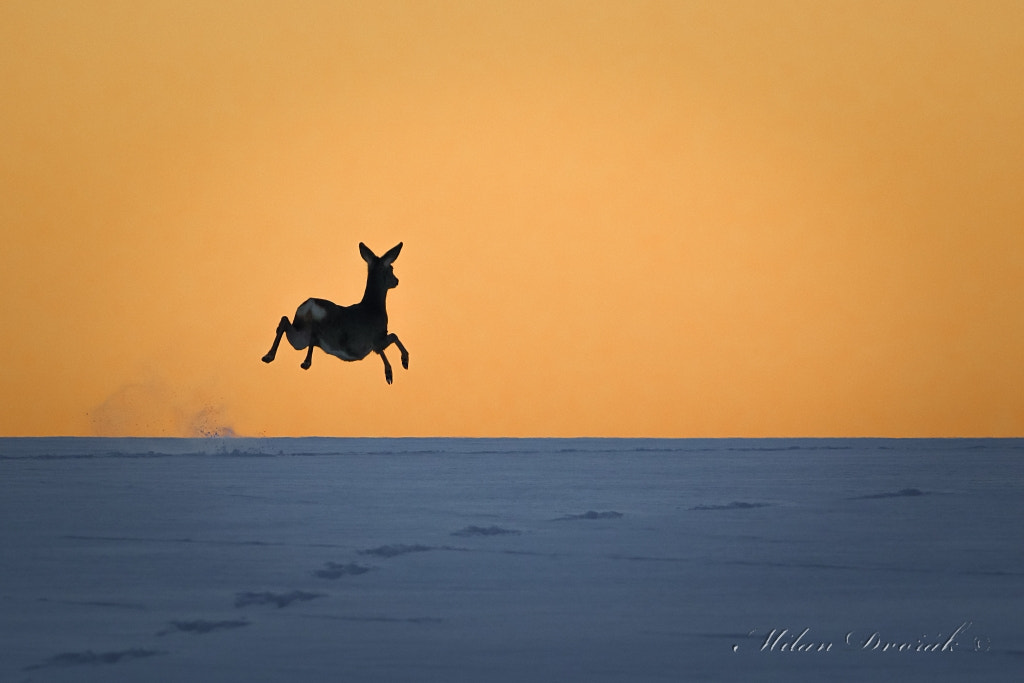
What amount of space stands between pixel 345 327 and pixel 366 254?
1436mm

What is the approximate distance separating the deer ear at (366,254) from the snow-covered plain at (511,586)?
3693mm

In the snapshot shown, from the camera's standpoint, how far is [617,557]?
15.9 metres

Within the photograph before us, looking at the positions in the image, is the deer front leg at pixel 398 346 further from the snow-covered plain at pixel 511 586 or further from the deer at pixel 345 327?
the snow-covered plain at pixel 511 586

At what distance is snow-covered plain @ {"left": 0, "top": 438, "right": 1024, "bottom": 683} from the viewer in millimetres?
10008

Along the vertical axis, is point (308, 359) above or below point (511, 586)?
above

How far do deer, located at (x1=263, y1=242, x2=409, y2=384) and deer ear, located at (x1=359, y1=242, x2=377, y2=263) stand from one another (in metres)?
0.19

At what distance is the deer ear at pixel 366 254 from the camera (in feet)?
60.5

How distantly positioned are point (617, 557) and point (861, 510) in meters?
8.14

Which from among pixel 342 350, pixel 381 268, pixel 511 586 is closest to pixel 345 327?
pixel 342 350

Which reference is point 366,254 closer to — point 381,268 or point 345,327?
point 381,268

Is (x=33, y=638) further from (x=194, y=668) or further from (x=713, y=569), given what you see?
(x=713, y=569)

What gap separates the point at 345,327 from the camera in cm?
1761

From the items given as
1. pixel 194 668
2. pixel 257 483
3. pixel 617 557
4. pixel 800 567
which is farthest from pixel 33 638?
pixel 257 483

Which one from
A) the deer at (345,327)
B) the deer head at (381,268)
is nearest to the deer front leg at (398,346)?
the deer at (345,327)
